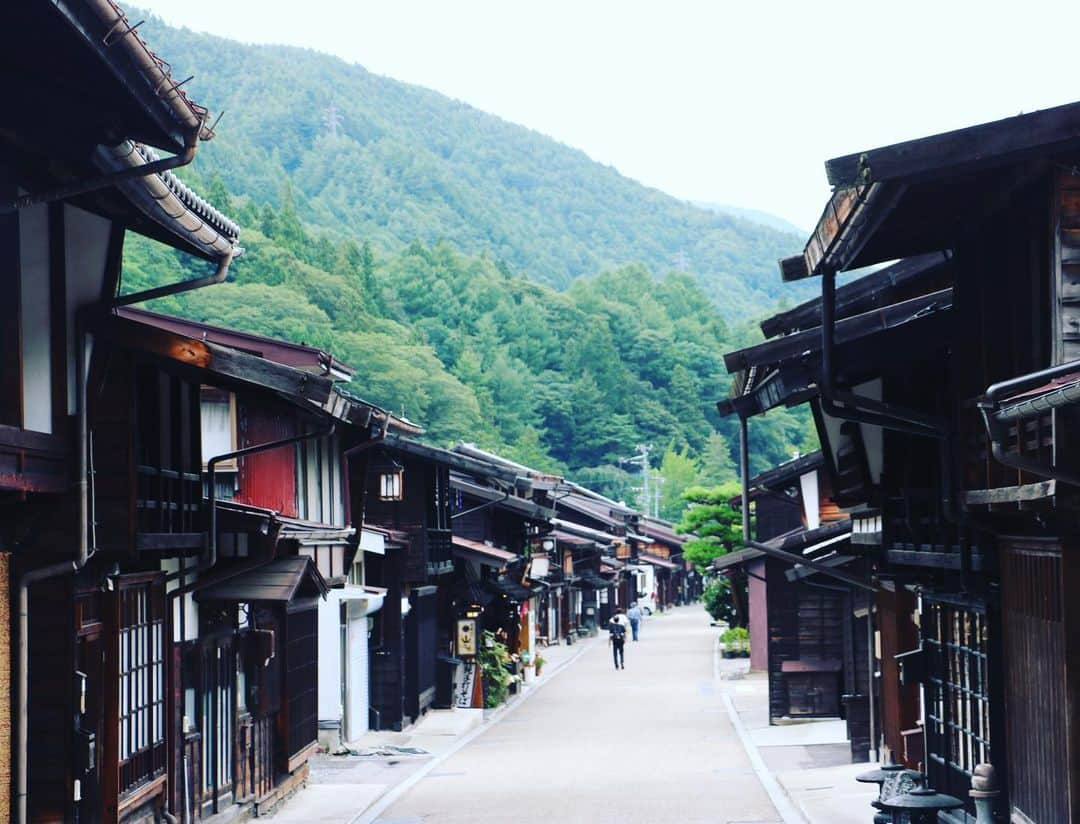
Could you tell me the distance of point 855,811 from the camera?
64.0 feet

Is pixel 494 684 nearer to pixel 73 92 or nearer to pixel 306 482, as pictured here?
pixel 306 482

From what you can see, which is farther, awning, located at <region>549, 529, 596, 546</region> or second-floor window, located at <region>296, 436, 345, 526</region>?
awning, located at <region>549, 529, 596, 546</region>

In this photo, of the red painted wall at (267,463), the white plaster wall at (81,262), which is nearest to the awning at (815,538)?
the red painted wall at (267,463)

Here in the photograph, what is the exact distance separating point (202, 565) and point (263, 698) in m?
4.41

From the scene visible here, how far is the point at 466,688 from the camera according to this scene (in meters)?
37.3

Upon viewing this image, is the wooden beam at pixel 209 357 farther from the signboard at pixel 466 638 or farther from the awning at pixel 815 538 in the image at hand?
the signboard at pixel 466 638

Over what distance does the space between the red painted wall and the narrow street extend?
4.50 metres

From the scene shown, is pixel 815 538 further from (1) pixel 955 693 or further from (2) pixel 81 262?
(2) pixel 81 262

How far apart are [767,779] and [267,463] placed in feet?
30.2

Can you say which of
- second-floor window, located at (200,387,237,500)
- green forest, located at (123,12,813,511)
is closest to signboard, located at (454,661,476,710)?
second-floor window, located at (200,387,237,500)

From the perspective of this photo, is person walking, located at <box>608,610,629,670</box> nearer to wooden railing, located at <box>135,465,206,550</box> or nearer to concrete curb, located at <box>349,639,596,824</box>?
concrete curb, located at <box>349,639,596,824</box>

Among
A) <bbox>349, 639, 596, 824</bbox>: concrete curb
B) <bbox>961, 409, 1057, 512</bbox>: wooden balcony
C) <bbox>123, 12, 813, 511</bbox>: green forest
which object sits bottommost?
<bbox>349, 639, 596, 824</bbox>: concrete curb

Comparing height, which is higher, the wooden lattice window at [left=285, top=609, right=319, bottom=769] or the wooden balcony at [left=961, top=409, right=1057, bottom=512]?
the wooden balcony at [left=961, top=409, right=1057, bottom=512]

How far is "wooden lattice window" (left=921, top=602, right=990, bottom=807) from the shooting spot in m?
A: 14.0
